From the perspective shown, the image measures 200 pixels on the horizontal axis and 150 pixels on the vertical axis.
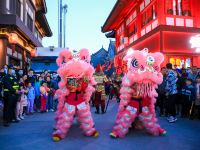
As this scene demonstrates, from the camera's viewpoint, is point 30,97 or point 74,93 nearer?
point 74,93

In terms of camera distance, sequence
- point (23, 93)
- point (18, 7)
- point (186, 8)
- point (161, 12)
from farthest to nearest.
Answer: point (18, 7) < point (186, 8) < point (161, 12) < point (23, 93)

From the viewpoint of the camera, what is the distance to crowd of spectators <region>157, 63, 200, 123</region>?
309 inches

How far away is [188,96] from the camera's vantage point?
28.0 feet

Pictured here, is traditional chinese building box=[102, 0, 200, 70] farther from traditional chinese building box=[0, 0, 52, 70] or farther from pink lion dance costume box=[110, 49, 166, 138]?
pink lion dance costume box=[110, 49, 166, 138]

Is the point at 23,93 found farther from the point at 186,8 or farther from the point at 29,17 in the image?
the point at 29,17

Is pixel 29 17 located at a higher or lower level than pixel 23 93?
higher

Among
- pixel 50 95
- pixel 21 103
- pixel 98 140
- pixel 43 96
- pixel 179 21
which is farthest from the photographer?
pixel 179 21

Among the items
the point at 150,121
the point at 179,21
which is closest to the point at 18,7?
the point at 179,21

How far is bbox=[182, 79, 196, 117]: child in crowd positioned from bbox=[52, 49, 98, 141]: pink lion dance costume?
3.99 meters

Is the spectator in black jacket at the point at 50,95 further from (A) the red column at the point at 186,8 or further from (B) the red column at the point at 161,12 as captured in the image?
(A) the red column at the point at 186,8

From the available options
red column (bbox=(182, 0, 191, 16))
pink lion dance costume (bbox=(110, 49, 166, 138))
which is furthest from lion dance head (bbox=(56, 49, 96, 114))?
red column (bbox=(182, 0, 191, 16))

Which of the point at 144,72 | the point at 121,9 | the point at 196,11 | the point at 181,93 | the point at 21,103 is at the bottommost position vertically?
the point at 21,103

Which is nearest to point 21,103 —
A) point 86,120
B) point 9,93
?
point 9,93

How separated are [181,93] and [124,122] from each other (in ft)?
13.1
